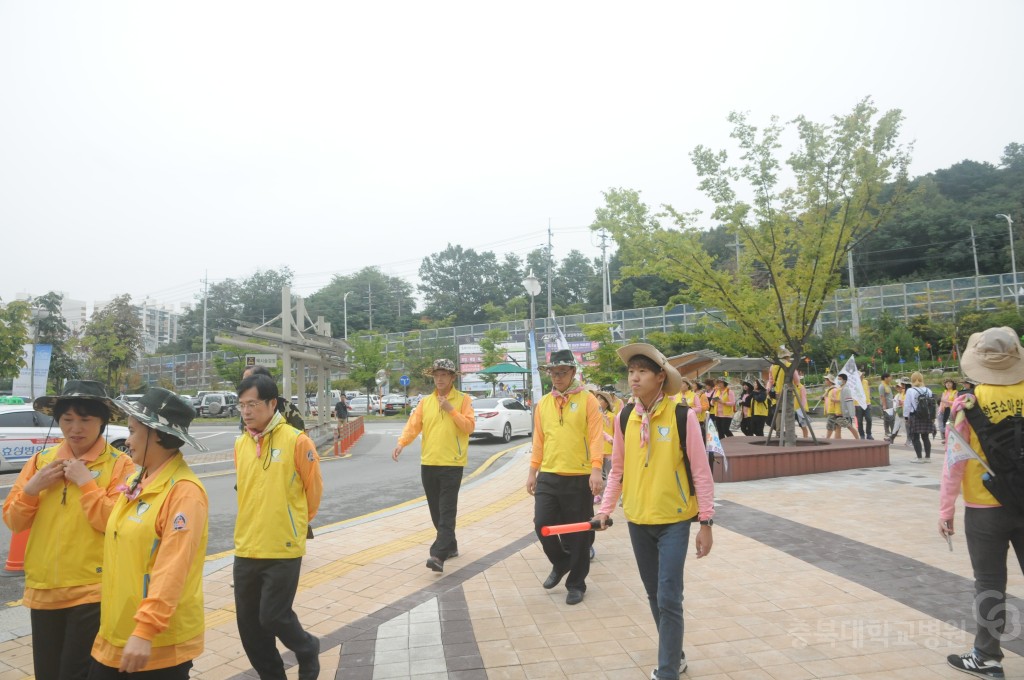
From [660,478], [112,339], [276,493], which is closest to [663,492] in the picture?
[660,478]

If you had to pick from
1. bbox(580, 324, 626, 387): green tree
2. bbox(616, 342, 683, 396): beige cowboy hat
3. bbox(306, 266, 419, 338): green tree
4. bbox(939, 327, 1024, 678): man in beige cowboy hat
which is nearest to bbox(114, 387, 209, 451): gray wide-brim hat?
bbox(616, 342, 683, 396): beige cowboy hat

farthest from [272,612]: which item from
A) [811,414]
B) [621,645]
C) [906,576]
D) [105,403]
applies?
[811,414]

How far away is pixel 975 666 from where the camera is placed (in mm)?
3367

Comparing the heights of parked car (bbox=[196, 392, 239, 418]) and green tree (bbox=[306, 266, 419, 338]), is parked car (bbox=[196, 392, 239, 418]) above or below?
below

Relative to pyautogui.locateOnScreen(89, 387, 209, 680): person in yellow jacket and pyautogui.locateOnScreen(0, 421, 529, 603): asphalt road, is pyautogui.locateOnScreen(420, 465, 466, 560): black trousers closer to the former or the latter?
pyautogui.locateOnScreen(0, 421, 529, 603): asphalt road

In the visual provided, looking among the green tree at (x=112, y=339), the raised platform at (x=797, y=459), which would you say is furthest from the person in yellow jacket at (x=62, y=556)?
the green tree at (x=112, y=339)

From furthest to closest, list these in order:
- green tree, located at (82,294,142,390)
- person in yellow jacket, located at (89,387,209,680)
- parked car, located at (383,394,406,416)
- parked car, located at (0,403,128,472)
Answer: parked car, located at (383,394,406,416), green tree, located at (82,294,142,390), parked car, located at (0,403,128,472), person in yellow jacket, located at (89,387,209,680)

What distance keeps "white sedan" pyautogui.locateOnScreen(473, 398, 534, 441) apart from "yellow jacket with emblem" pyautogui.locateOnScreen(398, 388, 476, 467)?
41.9ft

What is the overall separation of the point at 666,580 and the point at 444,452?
9.10 feet

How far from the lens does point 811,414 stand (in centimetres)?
2805

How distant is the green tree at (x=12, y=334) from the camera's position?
645 inches

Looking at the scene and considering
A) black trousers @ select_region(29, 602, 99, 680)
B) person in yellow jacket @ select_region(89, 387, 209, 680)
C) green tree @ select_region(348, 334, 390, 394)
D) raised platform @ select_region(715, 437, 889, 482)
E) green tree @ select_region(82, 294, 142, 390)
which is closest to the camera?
person in yellow jacket @ select_region(89, 387, 209, 680)

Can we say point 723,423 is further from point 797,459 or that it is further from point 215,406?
point 215,406

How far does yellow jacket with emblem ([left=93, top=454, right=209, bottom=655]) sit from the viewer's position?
2268 millimetres
